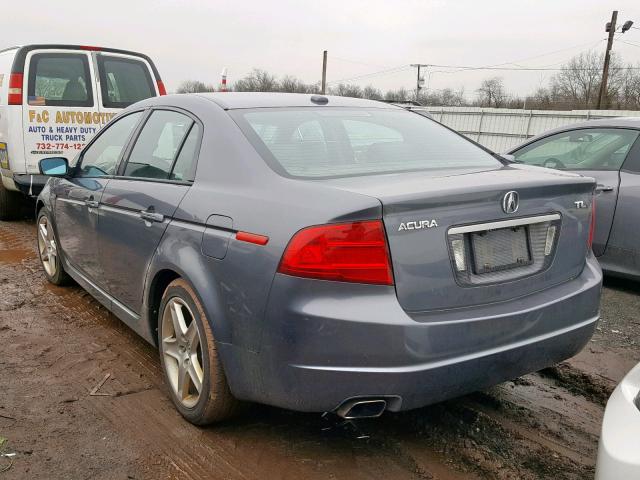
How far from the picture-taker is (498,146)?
22.1 meters

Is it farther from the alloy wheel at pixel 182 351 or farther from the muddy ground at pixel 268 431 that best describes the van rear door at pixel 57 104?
the alloy wheel at pixel 182 351

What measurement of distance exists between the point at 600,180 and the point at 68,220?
430 cm

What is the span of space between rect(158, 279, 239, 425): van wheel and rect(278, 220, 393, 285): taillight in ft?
2.26

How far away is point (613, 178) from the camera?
4.99 meters

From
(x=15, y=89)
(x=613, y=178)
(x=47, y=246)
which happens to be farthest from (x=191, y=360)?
(x=15, y=89)

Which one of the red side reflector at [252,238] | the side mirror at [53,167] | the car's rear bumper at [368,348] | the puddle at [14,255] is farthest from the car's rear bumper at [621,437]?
the puddle at [14,255]

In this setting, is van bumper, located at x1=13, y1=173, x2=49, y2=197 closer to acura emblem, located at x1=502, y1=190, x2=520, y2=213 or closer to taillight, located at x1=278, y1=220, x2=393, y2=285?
taillight, located at x1=278, y1=220, x2=393, y2=285

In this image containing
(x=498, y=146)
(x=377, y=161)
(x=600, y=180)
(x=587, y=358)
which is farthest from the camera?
(x=498, y=146)

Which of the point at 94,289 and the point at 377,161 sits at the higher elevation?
the point at 377,161

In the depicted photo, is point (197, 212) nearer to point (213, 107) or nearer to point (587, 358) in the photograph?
point (213, 107)

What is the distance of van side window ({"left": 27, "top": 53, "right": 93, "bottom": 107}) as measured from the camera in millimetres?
7387

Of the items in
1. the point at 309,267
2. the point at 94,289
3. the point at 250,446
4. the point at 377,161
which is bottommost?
the point at 250,446

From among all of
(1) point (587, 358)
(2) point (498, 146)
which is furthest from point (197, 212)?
(2) point (498, 146)

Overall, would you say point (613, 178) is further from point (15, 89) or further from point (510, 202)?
point (15, 89)
